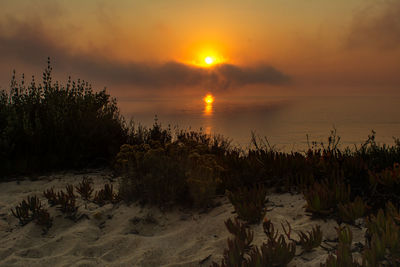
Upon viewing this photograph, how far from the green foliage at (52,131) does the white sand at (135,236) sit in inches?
106

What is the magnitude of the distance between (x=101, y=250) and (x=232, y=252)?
1.84 meters

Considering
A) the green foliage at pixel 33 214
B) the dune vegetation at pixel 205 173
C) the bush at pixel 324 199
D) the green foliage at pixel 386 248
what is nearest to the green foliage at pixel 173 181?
the dune vegetation at pixel 205 173

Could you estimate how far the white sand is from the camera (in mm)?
3701

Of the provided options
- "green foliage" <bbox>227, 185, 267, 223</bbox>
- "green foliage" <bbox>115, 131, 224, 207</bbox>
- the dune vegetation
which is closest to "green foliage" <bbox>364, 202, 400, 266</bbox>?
the dune vegetation

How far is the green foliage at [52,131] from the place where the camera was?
26.0 feet

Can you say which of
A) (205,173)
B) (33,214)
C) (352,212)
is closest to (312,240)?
(352,212)

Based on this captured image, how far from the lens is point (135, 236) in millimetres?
4305

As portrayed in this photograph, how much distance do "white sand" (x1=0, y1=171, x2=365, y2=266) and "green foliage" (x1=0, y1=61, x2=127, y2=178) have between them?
106 inches

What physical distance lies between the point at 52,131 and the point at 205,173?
192 inches

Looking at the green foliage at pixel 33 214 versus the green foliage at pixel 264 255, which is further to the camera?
the green foliage at pixel 33 214

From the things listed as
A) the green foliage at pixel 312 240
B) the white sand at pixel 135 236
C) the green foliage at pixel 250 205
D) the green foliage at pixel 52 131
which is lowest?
the white sand at pixel 135 236

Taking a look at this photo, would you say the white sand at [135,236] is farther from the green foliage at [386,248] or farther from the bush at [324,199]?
the green foliage at [386,248]

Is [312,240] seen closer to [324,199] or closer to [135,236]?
[324,199]

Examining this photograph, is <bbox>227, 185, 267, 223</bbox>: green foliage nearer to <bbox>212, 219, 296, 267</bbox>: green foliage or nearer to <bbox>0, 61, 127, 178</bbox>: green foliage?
<bbox>212, 219, 296, 267</bbox>: green foliage
